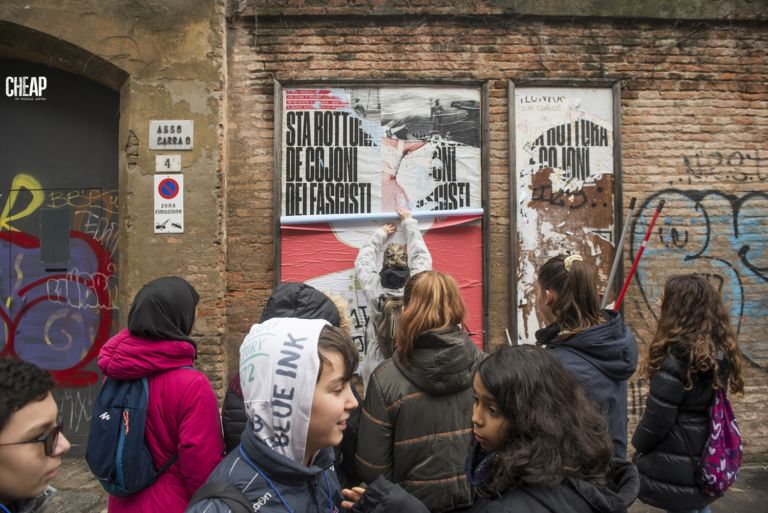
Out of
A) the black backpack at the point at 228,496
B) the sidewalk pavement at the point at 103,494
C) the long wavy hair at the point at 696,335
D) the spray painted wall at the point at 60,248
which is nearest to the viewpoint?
the black backpack at the point at 228,496

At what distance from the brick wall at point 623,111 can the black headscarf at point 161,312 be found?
2706mm

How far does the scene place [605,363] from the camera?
2.55m

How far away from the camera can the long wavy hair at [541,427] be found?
4.88 feet

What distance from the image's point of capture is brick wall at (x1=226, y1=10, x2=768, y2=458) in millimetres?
5219

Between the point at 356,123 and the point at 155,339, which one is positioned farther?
the point at 356,123

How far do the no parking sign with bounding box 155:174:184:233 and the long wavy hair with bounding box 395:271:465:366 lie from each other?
2963 mm

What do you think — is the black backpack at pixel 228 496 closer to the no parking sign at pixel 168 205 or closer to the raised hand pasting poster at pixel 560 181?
the no parking sign at pixel 168 205

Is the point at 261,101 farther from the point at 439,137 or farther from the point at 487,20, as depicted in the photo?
the point at 487,20

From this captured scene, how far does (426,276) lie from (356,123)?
2.88m

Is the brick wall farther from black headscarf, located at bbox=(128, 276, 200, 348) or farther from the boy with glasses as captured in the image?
the boy with glasses

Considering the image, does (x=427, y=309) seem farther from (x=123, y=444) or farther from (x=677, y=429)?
(x=677, y=429)

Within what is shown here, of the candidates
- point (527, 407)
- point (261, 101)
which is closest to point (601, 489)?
point (527, 407)

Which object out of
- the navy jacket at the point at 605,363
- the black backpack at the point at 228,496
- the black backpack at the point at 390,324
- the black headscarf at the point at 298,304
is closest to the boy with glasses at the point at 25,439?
the black backpack at the point at 228,496

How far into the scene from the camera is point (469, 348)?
8.27ft
